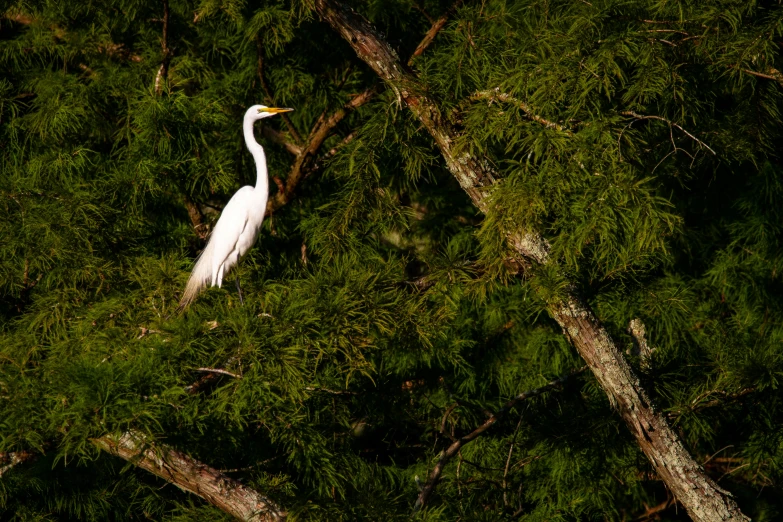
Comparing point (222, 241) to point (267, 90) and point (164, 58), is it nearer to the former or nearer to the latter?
point (267, 90)

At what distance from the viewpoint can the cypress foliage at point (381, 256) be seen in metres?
1.51

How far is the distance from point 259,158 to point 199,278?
0.34m

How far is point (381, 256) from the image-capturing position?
7.27 ft

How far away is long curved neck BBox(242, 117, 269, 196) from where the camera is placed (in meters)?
2.10

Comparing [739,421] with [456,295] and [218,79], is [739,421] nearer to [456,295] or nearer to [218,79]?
[456,295]

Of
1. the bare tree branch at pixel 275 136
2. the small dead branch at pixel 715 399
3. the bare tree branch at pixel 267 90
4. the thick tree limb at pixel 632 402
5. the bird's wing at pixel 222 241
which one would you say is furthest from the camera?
the bare tree branch at pixel 275 136

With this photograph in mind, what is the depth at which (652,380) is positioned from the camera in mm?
1826

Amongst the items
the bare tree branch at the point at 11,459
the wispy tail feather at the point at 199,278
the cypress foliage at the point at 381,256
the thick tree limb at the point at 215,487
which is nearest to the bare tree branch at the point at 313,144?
the cypress foliage at the point at 381,256

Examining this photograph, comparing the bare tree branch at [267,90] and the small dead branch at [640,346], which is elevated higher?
the bare tree branch at [267,90]

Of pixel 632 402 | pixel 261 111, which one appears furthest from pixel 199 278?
pixel 632 402

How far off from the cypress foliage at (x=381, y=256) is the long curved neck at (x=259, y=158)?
91 mm

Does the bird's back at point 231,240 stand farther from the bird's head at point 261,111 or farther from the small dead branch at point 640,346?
the small dead branch at point 640,346

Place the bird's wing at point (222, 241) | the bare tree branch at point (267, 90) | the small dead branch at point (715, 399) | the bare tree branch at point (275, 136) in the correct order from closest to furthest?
the small dead branch at point (715, 399), the bird's wing at point (222, 241), the bare tree branch at point (267, 90), the bare tree branch at point (275, 136)

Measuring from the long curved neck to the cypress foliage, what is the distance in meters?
0.09
